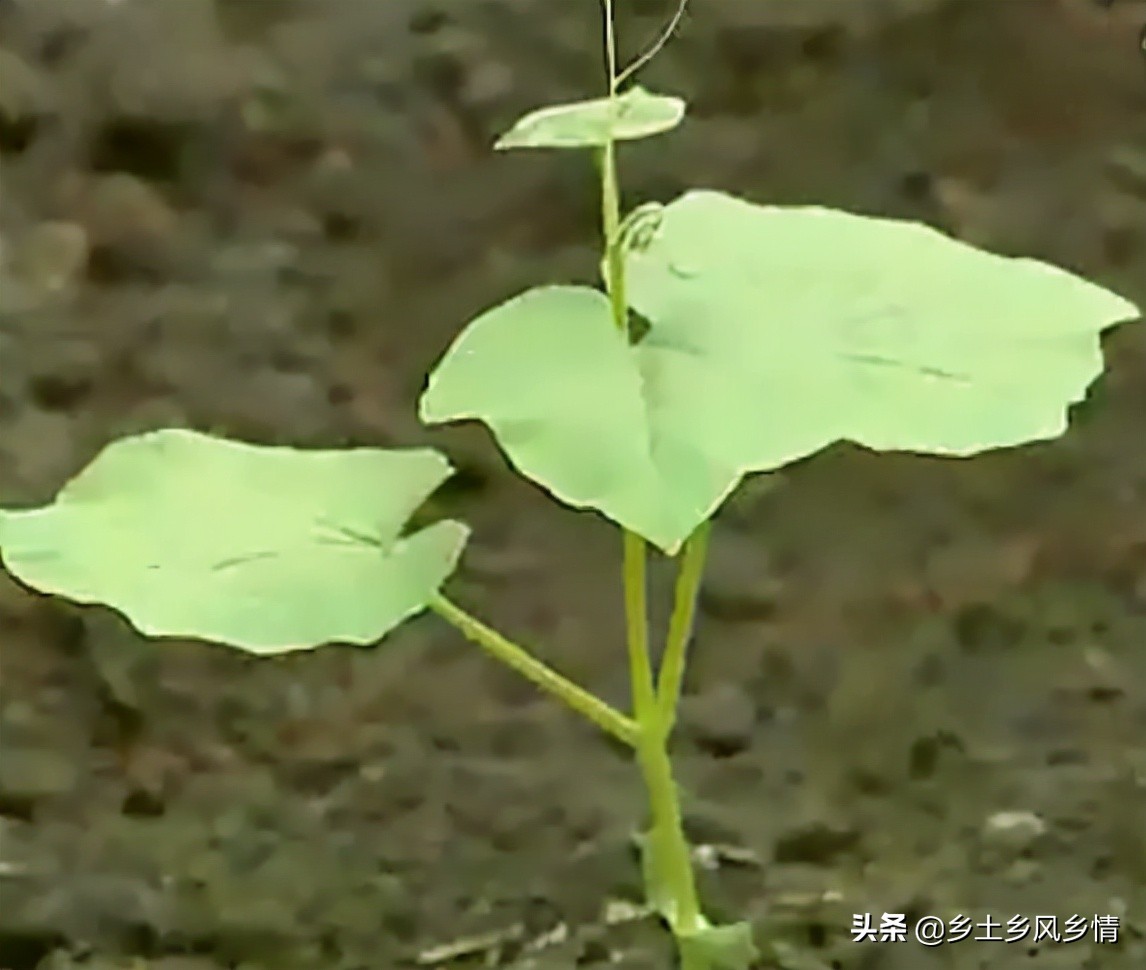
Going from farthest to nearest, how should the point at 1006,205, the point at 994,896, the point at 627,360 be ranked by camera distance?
the point at 1006,205, the point at 994,896, the point at 627,360

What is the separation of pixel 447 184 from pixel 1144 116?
1.03 feet

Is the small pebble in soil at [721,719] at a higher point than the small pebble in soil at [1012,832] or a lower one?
higher

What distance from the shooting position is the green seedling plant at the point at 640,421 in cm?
43

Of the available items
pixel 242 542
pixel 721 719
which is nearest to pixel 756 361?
pixel 242 542

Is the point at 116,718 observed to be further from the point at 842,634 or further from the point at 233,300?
the point at 842,634

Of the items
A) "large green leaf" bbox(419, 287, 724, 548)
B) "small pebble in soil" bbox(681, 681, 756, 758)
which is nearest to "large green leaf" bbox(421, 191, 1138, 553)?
"large green leaf" bbox(419, 287, 724, 548)

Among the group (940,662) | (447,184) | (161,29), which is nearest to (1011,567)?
(940,662)

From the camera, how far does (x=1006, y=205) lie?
30.9 inches

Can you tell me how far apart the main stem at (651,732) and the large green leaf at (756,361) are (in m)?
0.01

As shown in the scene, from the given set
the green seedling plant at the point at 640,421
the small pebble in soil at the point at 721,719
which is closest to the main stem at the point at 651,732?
the green seedling plant at the point at 640,421

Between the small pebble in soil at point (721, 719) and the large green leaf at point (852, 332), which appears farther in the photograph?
the small pebble in soil at point (721, 719)

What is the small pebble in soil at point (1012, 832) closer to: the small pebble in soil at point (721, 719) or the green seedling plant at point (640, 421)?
the small pebble in soil at point (721, 719)

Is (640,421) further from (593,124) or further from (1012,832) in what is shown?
(1012,832)

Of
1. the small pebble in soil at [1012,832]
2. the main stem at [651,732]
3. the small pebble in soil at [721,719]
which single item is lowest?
the small pebble in soil at [1012,832]
